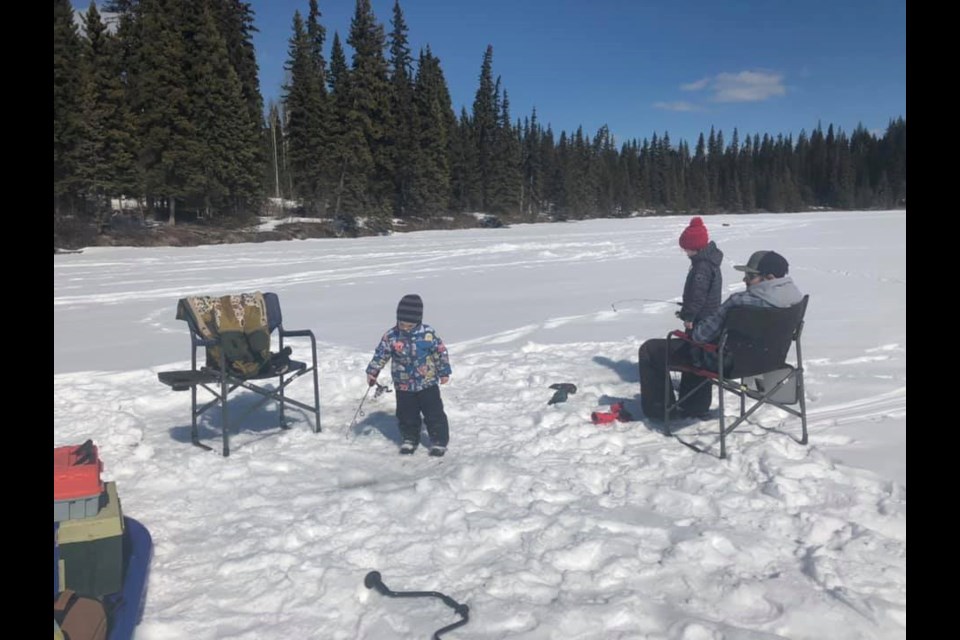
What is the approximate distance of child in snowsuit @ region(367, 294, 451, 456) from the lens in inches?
186

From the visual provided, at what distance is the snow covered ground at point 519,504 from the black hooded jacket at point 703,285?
0.89 metres

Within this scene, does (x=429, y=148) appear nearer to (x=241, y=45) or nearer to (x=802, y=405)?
(x=241, y=45)

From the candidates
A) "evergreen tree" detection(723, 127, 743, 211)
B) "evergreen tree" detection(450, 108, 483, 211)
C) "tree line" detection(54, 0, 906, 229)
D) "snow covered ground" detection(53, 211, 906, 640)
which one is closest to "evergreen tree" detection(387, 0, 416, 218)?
"tree line" detection(54, 0, 906, 229)

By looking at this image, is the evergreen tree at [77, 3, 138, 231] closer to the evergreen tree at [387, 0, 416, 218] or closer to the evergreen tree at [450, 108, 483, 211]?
the evergreen tree at [387, 0, 416, 218]

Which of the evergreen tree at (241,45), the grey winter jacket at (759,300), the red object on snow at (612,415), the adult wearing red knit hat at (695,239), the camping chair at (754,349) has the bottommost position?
the red object on snow at (612,415)

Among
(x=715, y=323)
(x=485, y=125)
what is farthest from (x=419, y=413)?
(x=485, y=125)

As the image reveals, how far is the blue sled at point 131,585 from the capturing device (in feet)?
8.32

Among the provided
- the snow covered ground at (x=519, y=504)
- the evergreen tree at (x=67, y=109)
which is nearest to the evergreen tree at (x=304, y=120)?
the evergreen tree at (x=67, y=109)

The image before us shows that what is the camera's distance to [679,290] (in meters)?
12.8

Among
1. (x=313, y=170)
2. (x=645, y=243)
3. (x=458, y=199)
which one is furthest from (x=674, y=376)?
(x=458, y=199)

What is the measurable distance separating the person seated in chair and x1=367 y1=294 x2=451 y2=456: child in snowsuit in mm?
1588

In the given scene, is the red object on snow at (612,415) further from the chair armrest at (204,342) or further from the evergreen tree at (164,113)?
the evergreen tree at (164,113)

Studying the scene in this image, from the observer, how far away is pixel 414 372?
4766mm
